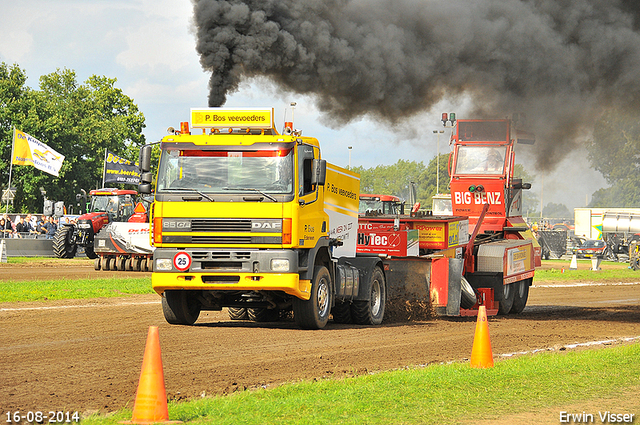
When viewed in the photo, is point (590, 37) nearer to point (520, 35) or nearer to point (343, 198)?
point (520, 35)

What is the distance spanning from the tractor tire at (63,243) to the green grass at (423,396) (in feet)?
86.7

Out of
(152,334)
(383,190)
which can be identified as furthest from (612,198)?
(152,334)

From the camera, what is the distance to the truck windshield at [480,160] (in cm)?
1808

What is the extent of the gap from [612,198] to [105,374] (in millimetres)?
78442

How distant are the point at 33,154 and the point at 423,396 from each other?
34343 millimetres

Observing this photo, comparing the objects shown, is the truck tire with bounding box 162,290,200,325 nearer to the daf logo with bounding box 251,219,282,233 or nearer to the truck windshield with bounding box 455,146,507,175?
the daf logo with bounding box 251,219,282,233

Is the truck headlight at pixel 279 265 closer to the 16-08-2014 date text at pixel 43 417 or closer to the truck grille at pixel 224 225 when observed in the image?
the truck grille at pixel 224 225

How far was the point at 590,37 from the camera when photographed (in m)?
14.1

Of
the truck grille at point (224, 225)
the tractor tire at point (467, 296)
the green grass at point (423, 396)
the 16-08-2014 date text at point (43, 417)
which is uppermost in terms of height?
the truck grille at point (224, 225)

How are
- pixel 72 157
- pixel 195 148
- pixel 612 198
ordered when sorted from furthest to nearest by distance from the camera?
pixel 612 198, pixel 72 157, pixel 195 148

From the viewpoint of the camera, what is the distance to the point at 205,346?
33.3 ft

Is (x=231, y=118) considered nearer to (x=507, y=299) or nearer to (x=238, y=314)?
(x=238, y=314)

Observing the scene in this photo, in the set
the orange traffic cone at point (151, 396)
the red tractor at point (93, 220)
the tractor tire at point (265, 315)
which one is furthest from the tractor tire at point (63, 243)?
the orange traffic cone at point (151, 396)

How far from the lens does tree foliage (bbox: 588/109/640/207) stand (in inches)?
645
